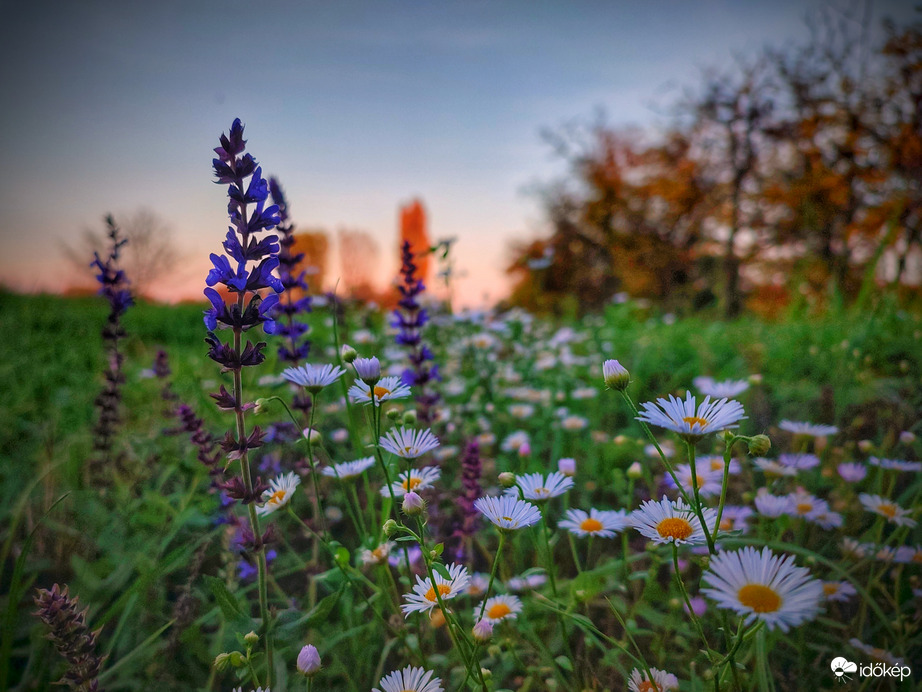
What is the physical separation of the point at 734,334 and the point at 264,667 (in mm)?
4064

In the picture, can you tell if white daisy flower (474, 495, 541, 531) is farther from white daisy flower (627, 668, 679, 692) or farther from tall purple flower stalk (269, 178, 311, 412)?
tall purple flower stalk (269, 178, 311, 412)

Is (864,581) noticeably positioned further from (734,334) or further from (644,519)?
(734,334)

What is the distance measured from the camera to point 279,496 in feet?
3.56

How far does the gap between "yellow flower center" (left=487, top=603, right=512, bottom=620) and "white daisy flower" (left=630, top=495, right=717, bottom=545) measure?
1.15ft

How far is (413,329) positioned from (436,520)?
644mm

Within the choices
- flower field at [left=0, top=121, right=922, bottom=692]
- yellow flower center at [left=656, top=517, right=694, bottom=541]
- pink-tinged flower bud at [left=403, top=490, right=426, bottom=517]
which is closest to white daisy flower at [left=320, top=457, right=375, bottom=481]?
flower field at [left=0, top=121, right=922, bottom=692]

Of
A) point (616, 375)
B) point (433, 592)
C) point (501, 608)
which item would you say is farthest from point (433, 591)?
point (616, 375)

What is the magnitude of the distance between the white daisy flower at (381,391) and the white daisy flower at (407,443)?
77 mm

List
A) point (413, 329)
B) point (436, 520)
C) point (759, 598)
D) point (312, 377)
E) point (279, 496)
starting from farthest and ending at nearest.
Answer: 1. point (413, 329)
2. point (436, 520)
3. point (279, 496)
4. point (312, 377)
5. point (759, 598)

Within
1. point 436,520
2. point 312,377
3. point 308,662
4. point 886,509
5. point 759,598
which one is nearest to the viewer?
point 759,598

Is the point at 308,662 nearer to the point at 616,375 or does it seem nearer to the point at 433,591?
the point at 433,591

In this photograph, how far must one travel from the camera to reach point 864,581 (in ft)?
4.69

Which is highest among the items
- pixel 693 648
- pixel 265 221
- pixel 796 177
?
pixel 796 177

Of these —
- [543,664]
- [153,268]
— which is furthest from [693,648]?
[153,268]
